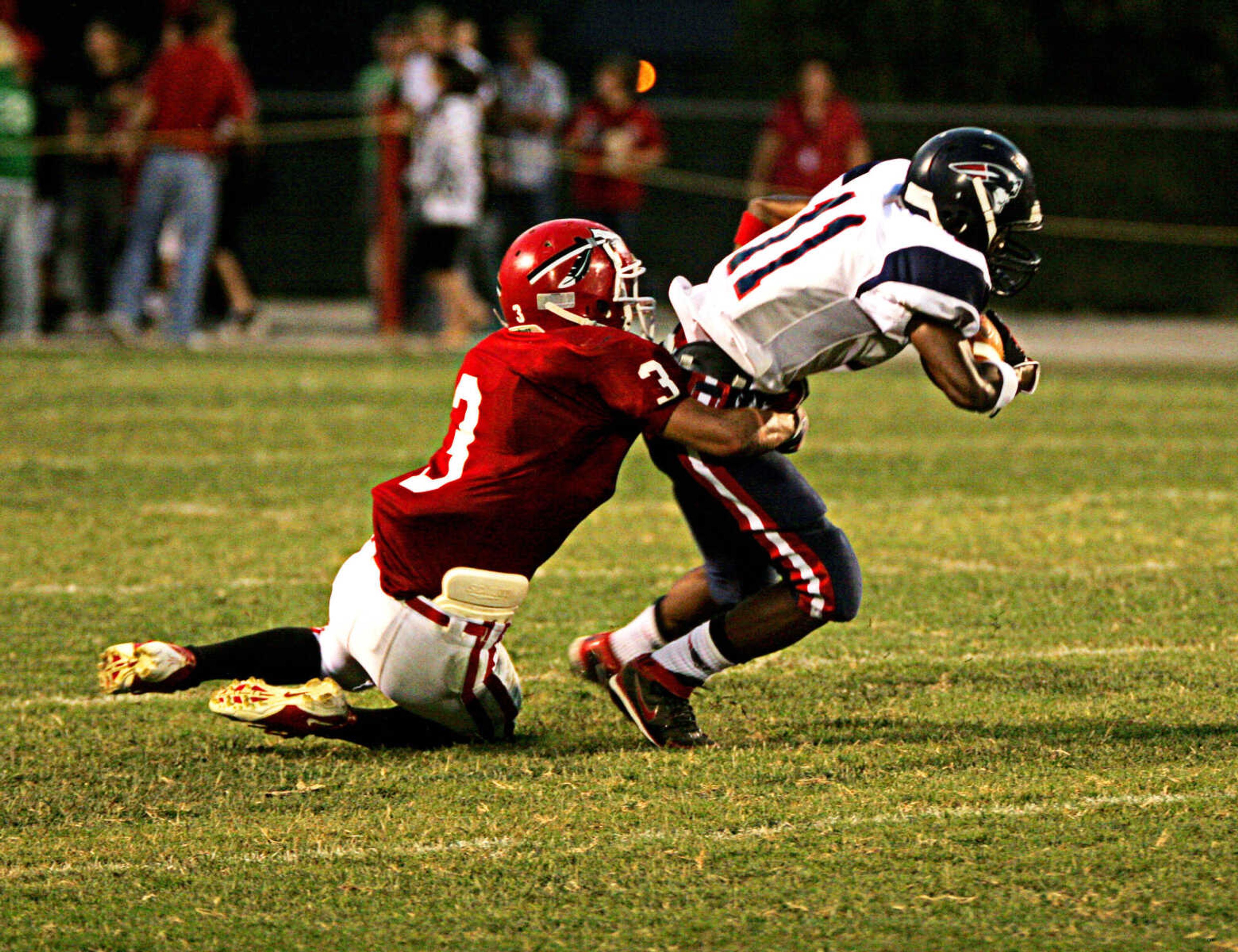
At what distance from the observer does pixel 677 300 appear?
4.49 meters

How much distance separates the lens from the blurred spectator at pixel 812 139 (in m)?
13.8

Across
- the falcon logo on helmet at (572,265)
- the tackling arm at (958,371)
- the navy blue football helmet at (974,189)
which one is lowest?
the tackling arm at (958,371)

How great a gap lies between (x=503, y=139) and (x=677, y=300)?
1016 cm

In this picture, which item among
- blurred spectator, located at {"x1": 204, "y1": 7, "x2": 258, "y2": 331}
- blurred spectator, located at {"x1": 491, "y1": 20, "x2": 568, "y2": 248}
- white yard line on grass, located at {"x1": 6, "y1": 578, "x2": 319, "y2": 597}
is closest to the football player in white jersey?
white yard line on grass, located at {"x1": 6, "y1": 578, "x2": 319, "y2": 597}

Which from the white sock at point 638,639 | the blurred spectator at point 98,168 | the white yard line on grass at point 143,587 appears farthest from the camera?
the blurred spectator at point 98,168

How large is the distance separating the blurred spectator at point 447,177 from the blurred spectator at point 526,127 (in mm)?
1219

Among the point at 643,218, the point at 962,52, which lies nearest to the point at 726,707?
the point at 643,218

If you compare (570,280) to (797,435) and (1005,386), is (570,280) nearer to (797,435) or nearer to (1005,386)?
(797,435)

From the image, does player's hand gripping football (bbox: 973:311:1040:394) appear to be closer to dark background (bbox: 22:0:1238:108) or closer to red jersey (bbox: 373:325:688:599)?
red jersey (bbox: 373:325:688:599)

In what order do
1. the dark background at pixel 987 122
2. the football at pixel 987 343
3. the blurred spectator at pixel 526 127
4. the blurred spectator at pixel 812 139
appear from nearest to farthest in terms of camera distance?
the football at pixel 987 343, the blurred spectator at pixel 812 139, the blurred spectator at pixel 526 127, the dark background at pixel 987 122

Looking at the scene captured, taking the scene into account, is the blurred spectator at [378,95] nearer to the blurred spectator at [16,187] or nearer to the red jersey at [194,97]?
the red jersey at [194,97]

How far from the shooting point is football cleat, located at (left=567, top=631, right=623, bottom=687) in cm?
464

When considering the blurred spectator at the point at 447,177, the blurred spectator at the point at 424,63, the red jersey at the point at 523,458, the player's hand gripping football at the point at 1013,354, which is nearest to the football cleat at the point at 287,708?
the red jersey at the point at 523,458

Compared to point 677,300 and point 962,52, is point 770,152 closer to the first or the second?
point 962,52
